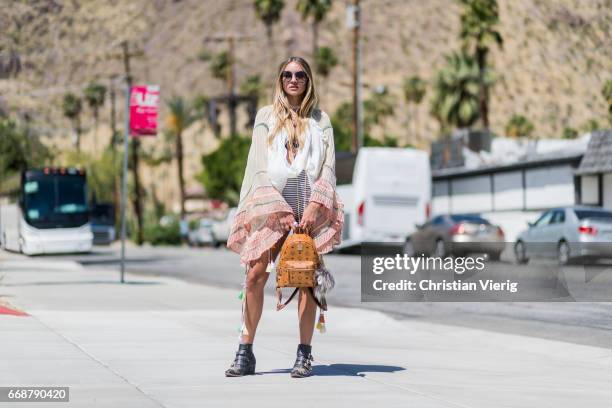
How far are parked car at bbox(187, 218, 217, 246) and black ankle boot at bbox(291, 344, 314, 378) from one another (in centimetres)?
5824

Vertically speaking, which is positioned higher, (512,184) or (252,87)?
(252,87)

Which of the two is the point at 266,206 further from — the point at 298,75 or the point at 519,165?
the point at 519,165

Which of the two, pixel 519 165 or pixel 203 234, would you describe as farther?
pixel 203 234

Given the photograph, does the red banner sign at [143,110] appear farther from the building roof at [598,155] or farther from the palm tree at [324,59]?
the palm tree at [324,59]

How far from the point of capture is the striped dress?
29.9 feet

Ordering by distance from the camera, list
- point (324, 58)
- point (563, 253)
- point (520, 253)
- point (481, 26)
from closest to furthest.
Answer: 1. point (563, 253)
2. point (520, 253)
3. point (481, 26)
4. point (324, 58)

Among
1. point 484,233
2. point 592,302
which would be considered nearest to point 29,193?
point 484,233

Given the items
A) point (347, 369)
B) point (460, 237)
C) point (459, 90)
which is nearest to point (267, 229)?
point (347, 369)

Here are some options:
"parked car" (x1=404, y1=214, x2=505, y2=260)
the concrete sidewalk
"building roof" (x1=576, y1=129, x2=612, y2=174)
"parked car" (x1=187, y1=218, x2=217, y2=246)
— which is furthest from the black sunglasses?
"parked car" (x1=187, y1=218, x2=217, y2=246)

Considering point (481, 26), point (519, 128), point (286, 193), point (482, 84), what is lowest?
point (286, 193)

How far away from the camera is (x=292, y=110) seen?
923 centimetres

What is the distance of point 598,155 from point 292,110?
40.0 metres

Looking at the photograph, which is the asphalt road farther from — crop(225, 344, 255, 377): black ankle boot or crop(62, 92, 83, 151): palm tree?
crop(62, 92, 83, 151): palm tree

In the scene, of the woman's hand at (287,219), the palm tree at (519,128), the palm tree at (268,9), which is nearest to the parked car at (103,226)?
the palm tree at (268,9)
